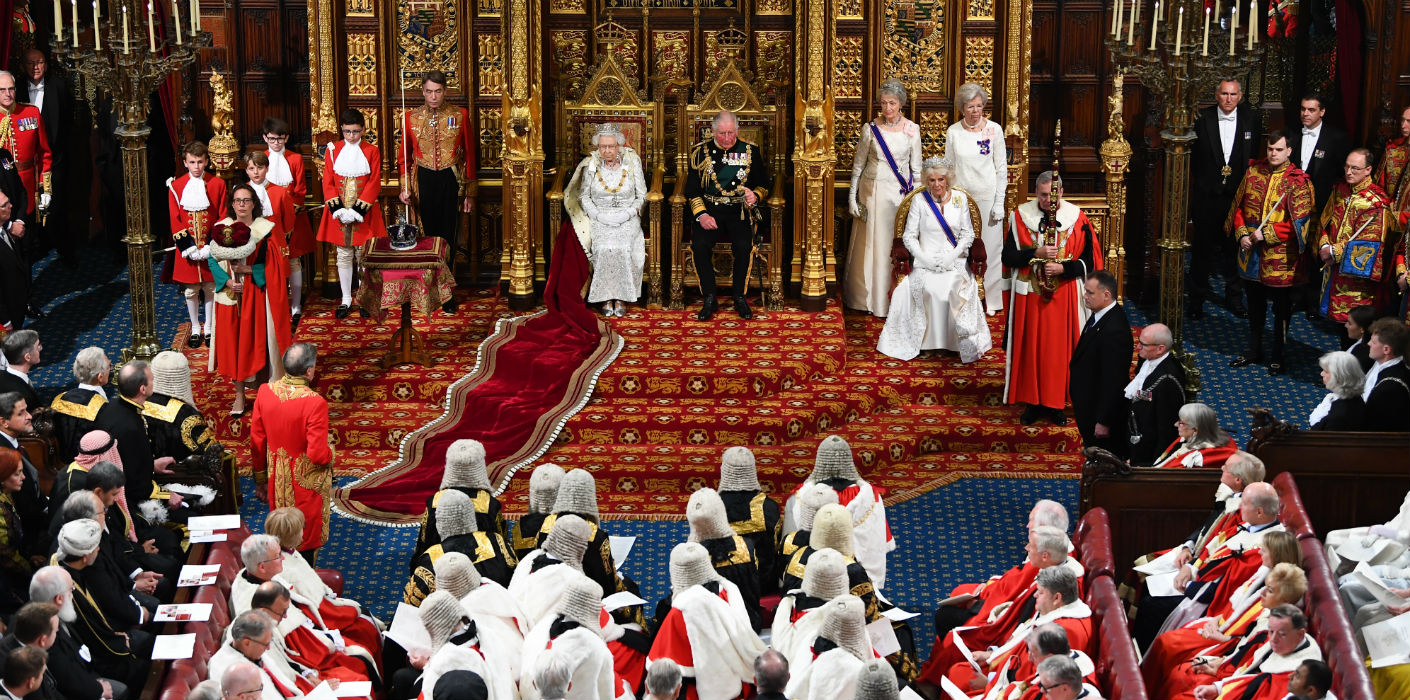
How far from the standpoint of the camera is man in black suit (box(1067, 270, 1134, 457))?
37.3ft

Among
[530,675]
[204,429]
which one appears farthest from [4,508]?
[530,675]

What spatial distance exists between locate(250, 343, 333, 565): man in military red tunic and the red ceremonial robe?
1932 mm

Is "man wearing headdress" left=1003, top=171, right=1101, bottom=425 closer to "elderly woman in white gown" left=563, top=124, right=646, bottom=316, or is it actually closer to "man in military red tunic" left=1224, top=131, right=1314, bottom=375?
"man in military red tunic" left=1224, top=131, right=1314, bottom=375

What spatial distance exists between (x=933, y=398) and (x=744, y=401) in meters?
1.28

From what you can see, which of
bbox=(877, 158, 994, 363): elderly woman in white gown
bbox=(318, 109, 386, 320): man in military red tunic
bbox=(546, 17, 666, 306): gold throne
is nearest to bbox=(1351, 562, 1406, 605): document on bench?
bbox=(877, 158, 994, 363): elderly woman in white gown

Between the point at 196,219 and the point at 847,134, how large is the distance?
185 inches

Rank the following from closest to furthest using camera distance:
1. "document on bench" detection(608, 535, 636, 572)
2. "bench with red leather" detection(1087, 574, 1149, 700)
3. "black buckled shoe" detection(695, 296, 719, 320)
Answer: "bench with red leather" detection(1087, 574, 1149, 700), "document on bench" detection(608, 535, 636, 572), "black buckled shoe" detection(695, 296, 719, 320)

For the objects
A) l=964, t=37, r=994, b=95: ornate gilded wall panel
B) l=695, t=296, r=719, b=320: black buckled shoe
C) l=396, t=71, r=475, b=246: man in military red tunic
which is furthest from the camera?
l=964, t=37, r=994, b=95: ornate gilded wall panel

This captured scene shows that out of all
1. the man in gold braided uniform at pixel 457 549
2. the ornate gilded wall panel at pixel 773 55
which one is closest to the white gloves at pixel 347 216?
the ornate gilded wall panel at pixel 773 55

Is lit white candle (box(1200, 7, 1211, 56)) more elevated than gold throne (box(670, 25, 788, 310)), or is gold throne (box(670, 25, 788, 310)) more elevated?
lit white candle (box(1200, 7, 1211, 56))

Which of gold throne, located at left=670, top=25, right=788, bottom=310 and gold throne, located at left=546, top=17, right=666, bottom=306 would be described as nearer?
gold throne, located at left=670, top=25, right=788, bottom=310

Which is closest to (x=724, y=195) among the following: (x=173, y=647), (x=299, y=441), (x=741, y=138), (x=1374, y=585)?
(x=741, y=138)

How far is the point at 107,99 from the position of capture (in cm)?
1576

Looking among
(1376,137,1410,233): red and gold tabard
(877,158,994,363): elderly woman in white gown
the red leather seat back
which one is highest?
(1376,137,1410,233): red and gold tabard
